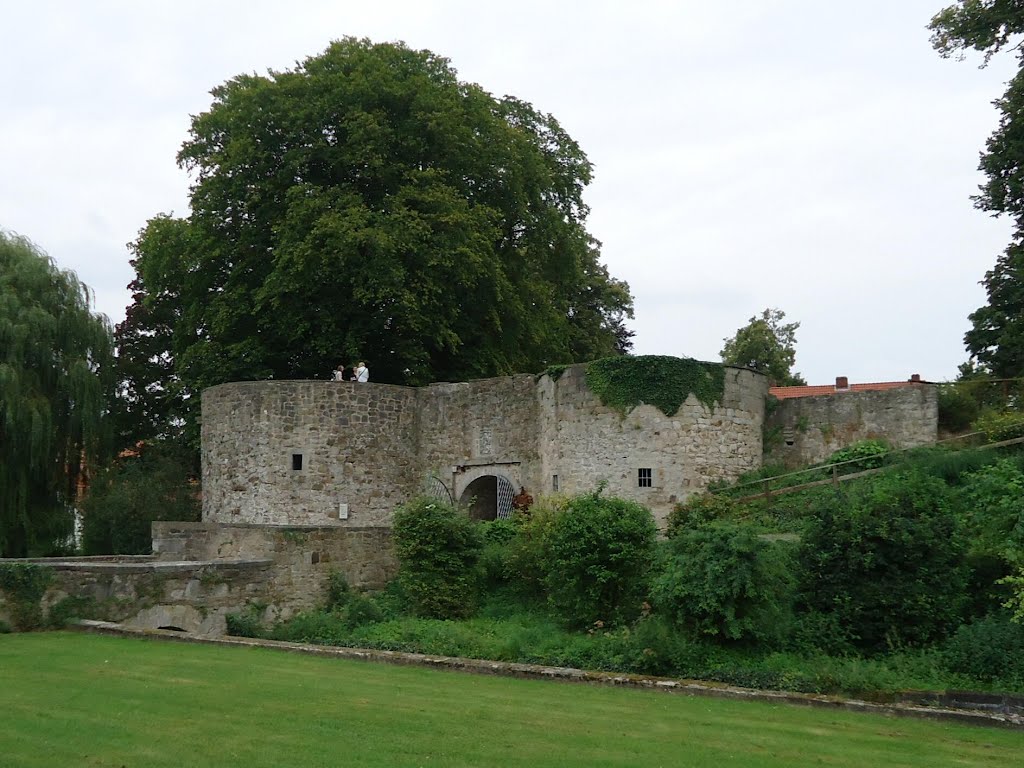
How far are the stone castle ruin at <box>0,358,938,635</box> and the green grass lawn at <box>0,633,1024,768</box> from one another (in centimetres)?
530

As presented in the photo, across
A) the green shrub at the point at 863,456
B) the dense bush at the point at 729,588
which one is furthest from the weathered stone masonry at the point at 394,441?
the dense bush at the point at 729,588

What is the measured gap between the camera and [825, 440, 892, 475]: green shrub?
21.9m

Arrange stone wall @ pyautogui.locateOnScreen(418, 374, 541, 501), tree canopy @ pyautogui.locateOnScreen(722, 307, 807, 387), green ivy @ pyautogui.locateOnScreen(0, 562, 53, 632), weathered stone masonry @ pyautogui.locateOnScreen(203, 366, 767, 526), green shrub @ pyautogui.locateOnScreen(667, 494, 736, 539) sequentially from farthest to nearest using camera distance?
1. tree canopy @ pyautogui.locateOnScreen(722, 307, 807, 387)
2. stone wall @ pyautogui.locateOnScreen(418, 374, 541, 501)
3. weathered stone masonry @ pyautogui.locateOnScreen(203, 366, 767, 526)
4. green shrub @ pyautogui.locateOnScreen(667, 494, 736, 539)
5. green ivy @ pyautogui.locateOnScreen(0, 562, 53, 632)

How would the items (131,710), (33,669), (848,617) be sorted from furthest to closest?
(848,617), (33,669), (131,710)

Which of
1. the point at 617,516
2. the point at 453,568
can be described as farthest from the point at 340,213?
the point at 617,516

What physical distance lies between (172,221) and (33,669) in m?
20.7

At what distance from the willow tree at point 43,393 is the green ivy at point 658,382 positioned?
14.6 metres

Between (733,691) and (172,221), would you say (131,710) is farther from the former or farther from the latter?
(172,221)

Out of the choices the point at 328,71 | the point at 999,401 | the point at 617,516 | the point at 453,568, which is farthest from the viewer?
the point at 328,71

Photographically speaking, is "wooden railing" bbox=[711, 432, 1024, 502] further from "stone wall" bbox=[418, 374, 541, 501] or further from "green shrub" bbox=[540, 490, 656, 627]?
"stone wall" bbox=[418, 374, 541, 501]

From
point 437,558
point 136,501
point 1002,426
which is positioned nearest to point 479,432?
point 437,558

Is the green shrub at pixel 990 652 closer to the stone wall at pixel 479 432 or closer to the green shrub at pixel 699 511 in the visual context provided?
the green shrub at pixel 699 511

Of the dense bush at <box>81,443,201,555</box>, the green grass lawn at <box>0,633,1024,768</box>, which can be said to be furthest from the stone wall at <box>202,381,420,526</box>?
the green grass lawn at <box>0,633,1024,768</box>

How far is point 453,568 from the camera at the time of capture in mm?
20000
